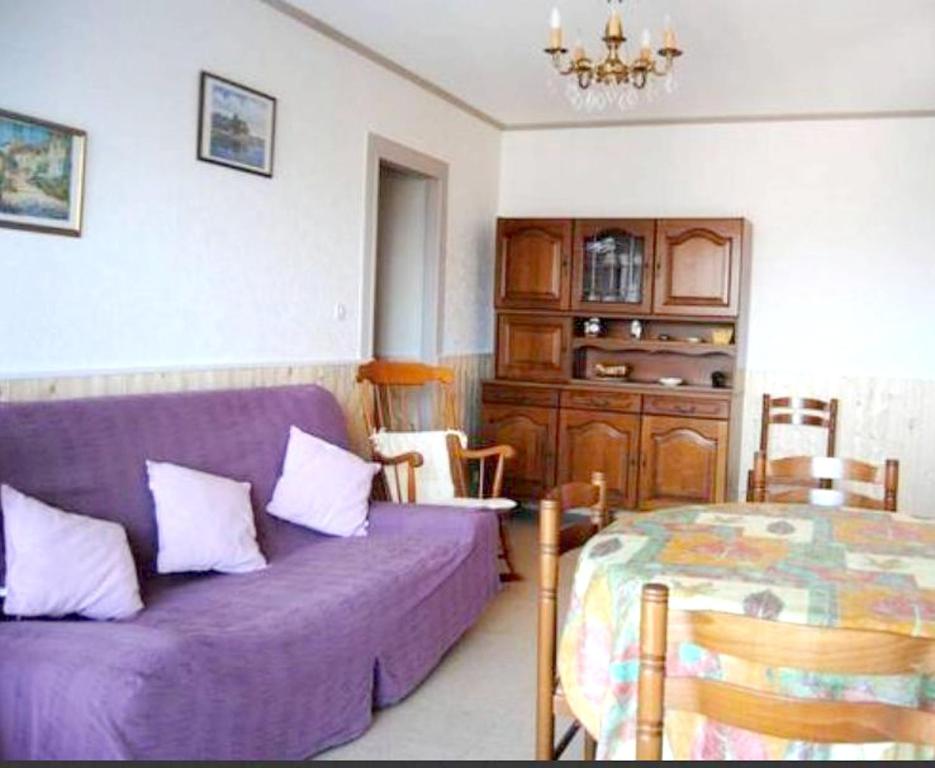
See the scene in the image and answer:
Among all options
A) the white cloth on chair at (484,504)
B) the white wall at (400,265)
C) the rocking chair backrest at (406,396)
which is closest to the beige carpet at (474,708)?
the white cloth on chair at (484,504)

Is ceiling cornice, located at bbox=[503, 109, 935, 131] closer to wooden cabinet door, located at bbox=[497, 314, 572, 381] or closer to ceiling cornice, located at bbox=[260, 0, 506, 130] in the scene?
ceiling cornice, located at bbox=[260, 0, 506, 130]

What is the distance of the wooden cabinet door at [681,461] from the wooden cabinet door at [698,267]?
668mm

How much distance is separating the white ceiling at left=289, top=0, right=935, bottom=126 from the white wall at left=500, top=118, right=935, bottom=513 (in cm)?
23

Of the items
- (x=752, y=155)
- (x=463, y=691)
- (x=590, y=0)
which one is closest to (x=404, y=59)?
(x=590, y=0)

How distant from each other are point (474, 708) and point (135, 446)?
136 centimetres

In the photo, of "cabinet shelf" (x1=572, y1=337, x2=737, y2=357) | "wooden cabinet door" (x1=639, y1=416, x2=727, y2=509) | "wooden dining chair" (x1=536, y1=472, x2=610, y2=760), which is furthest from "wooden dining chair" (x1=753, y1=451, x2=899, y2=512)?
"cabinet shelf" (x1=572, y1=337, x2=737, y2=357)

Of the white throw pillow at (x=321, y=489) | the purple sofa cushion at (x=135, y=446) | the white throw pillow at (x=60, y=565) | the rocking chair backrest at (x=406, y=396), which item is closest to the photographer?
the white throw pillow at (x=60, y=565)

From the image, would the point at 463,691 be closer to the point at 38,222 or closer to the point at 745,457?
the point at 38,222

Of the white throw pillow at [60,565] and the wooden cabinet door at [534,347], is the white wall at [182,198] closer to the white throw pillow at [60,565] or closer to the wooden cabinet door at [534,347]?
the white throw pillow at [60,565]

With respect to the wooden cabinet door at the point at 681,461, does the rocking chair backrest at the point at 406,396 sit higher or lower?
higher

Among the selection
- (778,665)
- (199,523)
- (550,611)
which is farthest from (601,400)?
(778,665)

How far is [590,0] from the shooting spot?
3.80 metres

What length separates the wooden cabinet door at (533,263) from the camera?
5883 mm

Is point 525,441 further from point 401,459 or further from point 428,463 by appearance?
point 401,459
